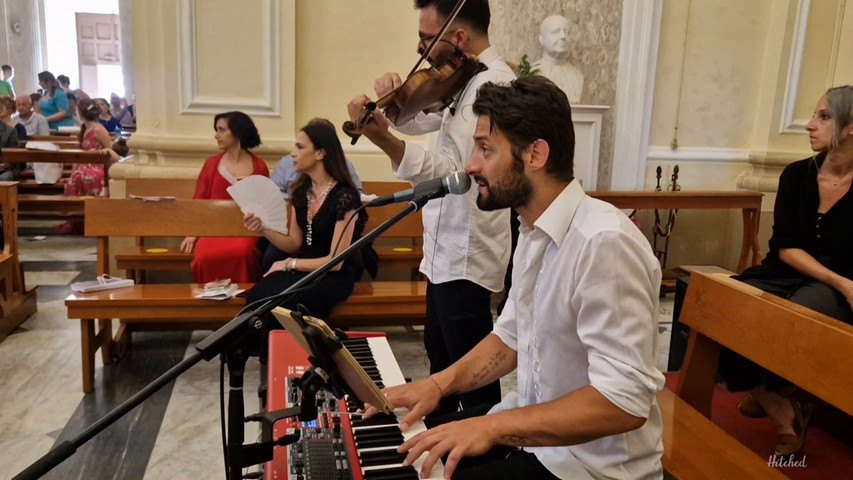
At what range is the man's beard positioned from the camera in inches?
54.6

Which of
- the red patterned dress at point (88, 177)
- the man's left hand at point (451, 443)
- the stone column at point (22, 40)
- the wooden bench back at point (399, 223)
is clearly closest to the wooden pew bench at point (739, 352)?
the man's left hand at point (451, 443)

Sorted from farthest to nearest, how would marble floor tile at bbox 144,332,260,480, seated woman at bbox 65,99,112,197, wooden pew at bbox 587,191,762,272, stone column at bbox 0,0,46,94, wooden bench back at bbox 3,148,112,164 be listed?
stone column at bbox 0,0,46,94, seated woman at bbox 65,99,112,197, wooden bench back at bbox 3,148,112,164, wooden pew at bbox 587,191,762,272, marble floor tile at bbox 144,332,260,480

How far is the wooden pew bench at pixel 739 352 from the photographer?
1600mm

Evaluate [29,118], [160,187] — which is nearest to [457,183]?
[160,187]

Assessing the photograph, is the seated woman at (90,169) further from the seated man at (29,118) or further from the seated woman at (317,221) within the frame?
the seated woman at (317,221)

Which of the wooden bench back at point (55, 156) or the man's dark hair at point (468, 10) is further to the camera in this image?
the wooden bench back at point (55, 156)

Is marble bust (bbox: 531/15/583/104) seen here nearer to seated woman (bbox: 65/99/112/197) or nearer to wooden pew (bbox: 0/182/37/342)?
wooden pew (bbox: 0/182/37/342)

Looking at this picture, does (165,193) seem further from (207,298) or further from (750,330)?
(750,330)

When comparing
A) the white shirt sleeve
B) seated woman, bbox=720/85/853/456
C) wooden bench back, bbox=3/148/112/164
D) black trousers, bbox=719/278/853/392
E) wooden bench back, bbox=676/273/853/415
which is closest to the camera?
the white shirt sleeve

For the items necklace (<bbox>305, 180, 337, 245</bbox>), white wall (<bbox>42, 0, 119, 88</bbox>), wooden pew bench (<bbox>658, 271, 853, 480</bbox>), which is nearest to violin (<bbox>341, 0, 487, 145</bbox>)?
wooden pew bench (<bbox>658, 271, 853, 480</bbox>)

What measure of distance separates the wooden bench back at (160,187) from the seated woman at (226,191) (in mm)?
258

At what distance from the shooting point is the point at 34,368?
3.38 metres

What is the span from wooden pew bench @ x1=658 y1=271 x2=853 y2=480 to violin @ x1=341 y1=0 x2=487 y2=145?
0.99 metres

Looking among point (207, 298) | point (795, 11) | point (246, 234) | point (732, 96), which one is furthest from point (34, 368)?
point (795, 11)
